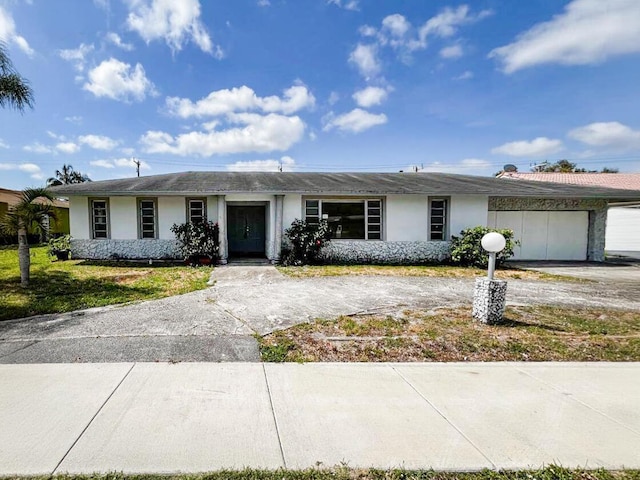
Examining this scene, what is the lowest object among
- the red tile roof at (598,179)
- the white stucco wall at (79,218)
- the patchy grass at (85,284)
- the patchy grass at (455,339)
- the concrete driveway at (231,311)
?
the patchy grass at (455,339)

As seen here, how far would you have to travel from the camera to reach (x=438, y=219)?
514 inches

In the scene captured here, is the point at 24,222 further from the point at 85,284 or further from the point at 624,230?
the point at 624,230

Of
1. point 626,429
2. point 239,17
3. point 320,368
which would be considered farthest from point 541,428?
point 239,17

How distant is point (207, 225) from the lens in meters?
11.8

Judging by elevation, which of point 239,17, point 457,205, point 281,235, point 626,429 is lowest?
point 626,429

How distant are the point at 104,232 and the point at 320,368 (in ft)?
40.4

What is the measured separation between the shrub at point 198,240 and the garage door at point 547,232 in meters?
11.2

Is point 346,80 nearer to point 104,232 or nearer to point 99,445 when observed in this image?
point 104,232

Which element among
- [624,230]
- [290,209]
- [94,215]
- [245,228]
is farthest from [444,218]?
[624,230]

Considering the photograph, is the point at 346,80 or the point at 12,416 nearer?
the point at 12,416

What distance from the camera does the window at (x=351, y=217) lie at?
41.6ft

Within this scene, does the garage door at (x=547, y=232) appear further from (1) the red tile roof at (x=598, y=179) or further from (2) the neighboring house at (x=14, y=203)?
(2) the neighboring house at (x=14, y=203)

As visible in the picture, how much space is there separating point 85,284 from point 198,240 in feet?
12.6

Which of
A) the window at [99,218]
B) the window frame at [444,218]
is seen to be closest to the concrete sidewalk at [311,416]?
the window frame at [444,218]
